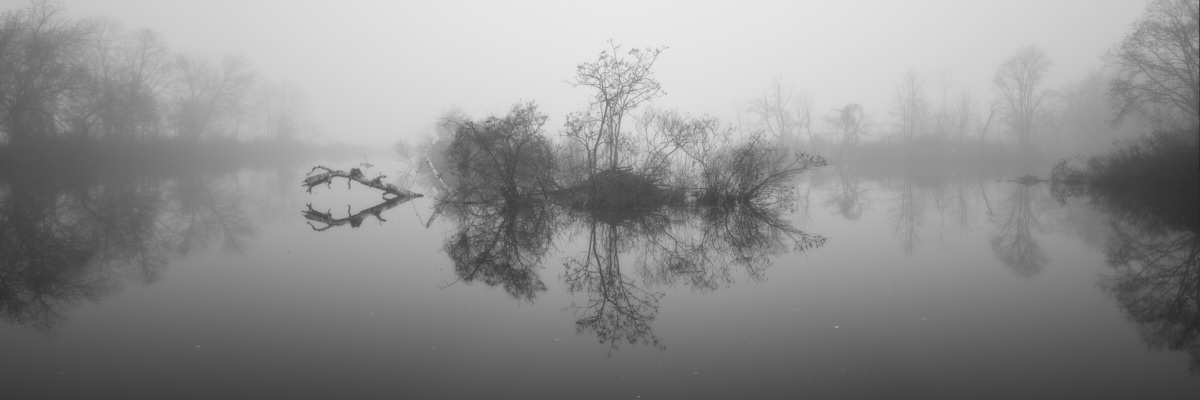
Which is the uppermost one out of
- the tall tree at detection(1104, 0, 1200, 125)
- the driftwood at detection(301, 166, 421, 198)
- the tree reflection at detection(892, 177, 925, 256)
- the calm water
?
the tall tree at detection(1104, 0, 1200, 125)

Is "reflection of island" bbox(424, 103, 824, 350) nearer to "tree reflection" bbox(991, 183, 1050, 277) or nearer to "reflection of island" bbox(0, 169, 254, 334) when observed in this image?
"tree reflection" bbox(991, 183, 1050, 277)

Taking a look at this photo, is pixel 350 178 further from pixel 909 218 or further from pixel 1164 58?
pixel 1164 58

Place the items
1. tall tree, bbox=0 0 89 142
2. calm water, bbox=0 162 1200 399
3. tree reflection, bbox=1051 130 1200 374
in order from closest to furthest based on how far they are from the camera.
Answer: calm water, bbox=0 162 1200 399 → tree reflection, bbox=1051 130 1200 374 → tall tree, bbox=0 0 89 142

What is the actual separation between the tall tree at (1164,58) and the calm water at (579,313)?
13100 mm

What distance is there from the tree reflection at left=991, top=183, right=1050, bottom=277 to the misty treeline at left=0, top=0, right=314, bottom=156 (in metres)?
42.7

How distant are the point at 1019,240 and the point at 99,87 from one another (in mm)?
46007

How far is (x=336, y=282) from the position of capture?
8500 millimetres

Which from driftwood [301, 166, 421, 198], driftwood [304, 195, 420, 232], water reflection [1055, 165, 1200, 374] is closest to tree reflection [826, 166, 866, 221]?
water reflection [1055, 165, 1200, 374]

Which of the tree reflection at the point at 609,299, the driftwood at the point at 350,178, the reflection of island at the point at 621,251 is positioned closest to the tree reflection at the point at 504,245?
the reflection of island at the point at 621,251

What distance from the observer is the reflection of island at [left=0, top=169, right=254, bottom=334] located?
7.39 metres

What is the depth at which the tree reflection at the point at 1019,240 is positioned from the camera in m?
9.47

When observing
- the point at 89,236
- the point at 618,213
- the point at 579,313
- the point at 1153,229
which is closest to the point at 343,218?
the point at 89,236

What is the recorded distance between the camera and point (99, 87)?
32.6 meters

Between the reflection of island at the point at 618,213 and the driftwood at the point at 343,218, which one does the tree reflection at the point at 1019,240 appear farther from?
the driftwood at the point at 343,218
